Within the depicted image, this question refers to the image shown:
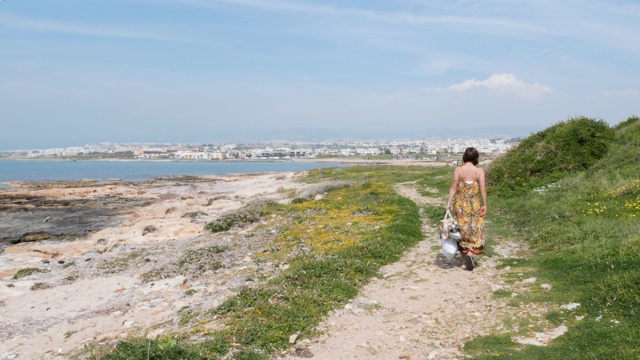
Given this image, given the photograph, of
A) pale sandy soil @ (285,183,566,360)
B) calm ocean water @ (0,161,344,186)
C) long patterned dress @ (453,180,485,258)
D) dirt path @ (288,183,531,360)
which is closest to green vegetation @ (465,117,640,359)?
pale sandy soil @ (285,183,566,360)

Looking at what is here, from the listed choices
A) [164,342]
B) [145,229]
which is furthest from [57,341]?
[145,229]

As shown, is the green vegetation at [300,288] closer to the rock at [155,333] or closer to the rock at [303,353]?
the rock at [303,353]

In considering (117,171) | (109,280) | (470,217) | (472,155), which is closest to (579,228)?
(470,217)

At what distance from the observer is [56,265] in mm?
18469

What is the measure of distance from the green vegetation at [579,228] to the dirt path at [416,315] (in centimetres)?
55

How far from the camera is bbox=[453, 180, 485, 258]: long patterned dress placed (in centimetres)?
1030

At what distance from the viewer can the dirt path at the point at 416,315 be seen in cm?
670

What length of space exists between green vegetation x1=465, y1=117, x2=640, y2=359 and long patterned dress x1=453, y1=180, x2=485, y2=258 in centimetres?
106

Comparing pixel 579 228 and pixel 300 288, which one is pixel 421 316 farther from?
pixel 579 228

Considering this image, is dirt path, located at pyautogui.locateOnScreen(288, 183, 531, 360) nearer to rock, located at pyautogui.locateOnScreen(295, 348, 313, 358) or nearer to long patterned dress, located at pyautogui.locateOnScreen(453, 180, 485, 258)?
rock, located at pyautogui.locateOnScreen(295, 348, 313, 358)

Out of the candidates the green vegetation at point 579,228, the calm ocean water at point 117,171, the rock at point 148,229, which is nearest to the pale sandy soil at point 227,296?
the green vegetation at point 579,228

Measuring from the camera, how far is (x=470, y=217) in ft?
33.9

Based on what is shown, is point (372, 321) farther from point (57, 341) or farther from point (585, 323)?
point (57, 341)

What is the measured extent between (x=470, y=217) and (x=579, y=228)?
3.68m
